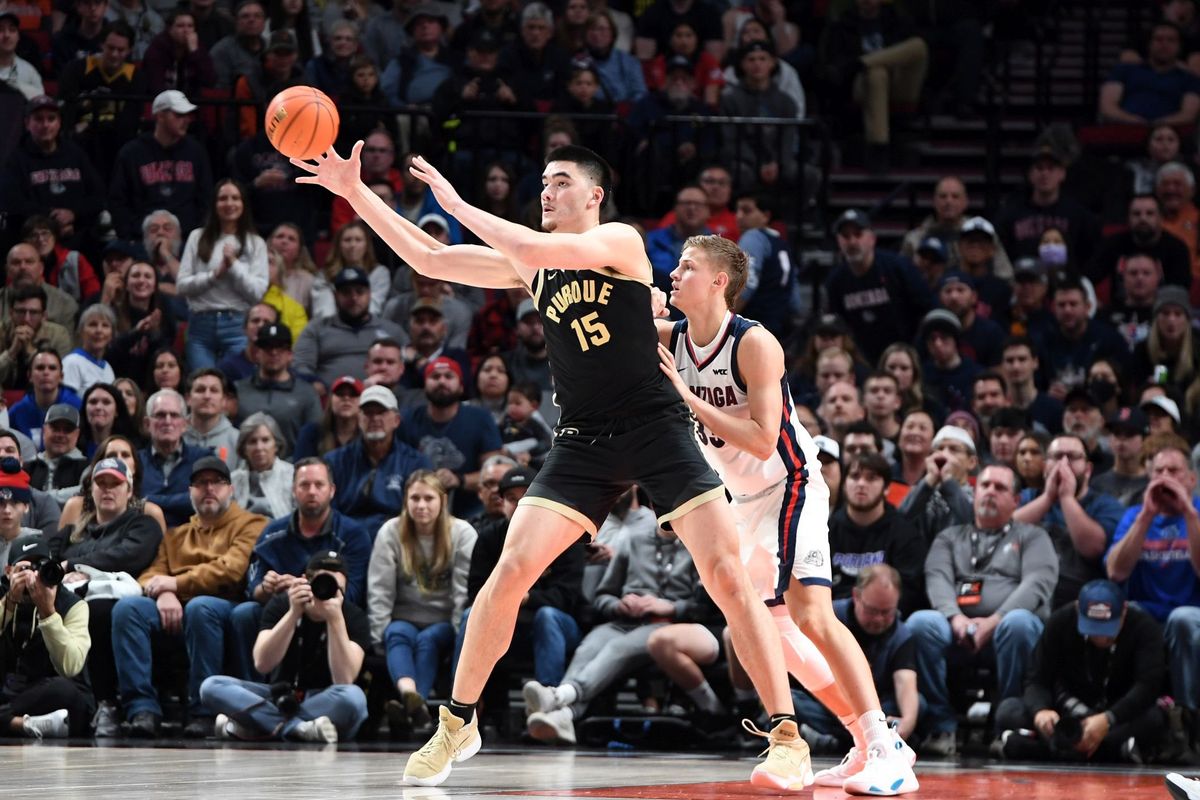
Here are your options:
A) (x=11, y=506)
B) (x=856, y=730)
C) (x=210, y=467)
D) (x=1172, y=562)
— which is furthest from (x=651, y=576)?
(x=856, y=730)

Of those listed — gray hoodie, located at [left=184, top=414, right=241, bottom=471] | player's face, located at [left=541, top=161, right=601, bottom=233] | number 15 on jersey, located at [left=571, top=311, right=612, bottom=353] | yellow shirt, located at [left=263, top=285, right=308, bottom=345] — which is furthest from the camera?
yellow shirt, located at [left=263, top=285, right=308, bottom=345]

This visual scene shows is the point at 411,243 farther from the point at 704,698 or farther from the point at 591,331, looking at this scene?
the point at 704,698

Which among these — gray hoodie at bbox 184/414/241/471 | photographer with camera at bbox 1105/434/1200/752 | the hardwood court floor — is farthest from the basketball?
gray hoodie at bbox 184/414/241/471

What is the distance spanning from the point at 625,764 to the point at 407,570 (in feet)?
9.58

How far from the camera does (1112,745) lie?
986cm

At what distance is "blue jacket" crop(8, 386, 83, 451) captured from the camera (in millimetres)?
12430

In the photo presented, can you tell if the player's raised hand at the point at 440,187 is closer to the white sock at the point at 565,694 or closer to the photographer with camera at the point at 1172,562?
the white sock at the point at 565,694

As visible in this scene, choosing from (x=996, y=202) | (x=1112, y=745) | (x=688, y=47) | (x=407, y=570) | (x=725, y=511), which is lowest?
(x=1112, y=745)

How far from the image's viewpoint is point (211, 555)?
36.3ft

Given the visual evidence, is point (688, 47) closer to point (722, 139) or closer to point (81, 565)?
point (722, 139)

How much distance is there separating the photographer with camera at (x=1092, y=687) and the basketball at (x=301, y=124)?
17.3 ft

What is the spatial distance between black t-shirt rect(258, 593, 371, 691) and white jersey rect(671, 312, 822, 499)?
3.88 metres

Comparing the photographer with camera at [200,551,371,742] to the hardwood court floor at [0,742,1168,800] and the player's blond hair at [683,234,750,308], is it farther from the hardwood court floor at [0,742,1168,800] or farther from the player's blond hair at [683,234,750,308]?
the player's blond hair at [683,234,750,308]

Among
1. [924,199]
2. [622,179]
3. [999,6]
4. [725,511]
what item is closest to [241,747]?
[725,511]
